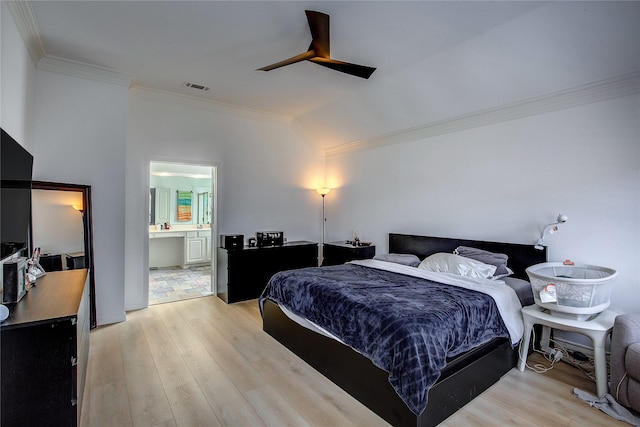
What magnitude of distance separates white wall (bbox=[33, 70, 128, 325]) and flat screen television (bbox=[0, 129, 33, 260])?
3.93ft

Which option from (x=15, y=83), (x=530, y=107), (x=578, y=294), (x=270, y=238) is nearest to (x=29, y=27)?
(x=15, y=83)

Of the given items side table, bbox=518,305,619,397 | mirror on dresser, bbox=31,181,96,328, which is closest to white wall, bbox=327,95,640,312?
side table, bbox=518,305,619,397

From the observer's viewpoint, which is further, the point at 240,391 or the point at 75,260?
the point at 75,260

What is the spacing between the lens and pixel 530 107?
3.33 metres

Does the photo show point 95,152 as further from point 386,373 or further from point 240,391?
point 386,373

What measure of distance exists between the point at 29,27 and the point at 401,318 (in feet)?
12.6

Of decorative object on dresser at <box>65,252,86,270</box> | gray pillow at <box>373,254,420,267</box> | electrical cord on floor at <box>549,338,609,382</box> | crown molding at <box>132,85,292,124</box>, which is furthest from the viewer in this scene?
crown molding at <box>132,85,292,124</box>

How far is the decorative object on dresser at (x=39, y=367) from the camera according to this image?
1.60 m

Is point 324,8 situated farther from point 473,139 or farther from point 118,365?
point 118,365

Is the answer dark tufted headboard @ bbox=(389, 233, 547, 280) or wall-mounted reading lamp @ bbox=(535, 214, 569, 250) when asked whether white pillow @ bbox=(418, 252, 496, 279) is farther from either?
wall-mounted reading lamp @ bbox=(535, 214, 569, 250)

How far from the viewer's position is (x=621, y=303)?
2.80 m

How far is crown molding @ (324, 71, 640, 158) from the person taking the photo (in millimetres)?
2773

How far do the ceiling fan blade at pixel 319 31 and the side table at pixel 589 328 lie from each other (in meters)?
2.85

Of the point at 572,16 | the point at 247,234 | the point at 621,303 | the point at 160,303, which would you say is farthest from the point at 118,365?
the point at 572,16
